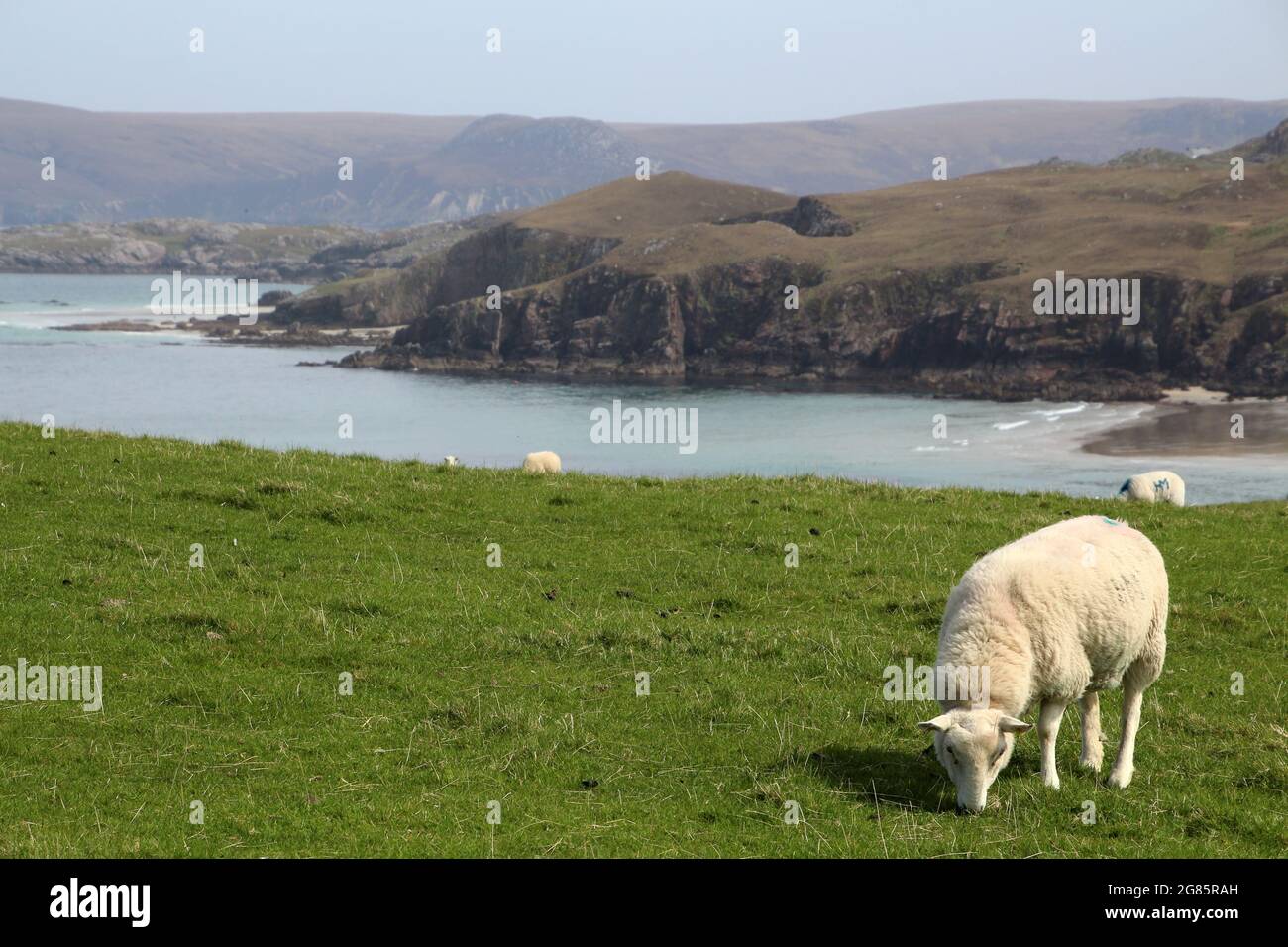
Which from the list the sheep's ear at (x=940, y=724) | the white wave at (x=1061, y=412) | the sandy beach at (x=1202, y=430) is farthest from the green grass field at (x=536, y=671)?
the white wave at (x=1061, y=412)

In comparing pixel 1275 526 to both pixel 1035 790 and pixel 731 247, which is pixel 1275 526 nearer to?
pixel 1035 790

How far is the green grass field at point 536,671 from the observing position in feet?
32.1

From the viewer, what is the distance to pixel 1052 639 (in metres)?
10.7

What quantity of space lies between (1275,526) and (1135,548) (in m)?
12.0

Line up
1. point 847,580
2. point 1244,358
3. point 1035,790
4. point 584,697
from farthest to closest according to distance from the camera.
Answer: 1. point 1244,358
2. point 847,580
3. point 584,697
4. point 1035,790

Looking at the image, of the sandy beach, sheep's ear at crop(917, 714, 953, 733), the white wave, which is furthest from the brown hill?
sheep's ear at crop(917, 714, 953, 733)

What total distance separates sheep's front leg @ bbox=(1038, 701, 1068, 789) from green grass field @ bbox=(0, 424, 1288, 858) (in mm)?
163

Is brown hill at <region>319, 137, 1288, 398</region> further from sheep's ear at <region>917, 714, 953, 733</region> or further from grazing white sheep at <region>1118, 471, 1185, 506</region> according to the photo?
sheep's ear at <region>917, 714, 953, 733</region>

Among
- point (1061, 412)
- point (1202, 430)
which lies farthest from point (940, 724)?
point (1061, 412)

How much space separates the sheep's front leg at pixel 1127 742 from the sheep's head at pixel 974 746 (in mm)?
1449

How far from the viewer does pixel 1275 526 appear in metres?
21.6

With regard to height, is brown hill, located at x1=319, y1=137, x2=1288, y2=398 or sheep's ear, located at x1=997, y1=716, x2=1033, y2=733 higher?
brown hill, located at x1=319, y1=137, x2=1288, y2=398

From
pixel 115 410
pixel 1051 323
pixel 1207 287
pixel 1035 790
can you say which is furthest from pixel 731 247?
pixel 1035 790

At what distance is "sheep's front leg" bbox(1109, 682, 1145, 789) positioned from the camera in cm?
1086
